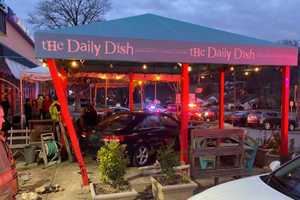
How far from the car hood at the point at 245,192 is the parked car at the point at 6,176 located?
2076mm

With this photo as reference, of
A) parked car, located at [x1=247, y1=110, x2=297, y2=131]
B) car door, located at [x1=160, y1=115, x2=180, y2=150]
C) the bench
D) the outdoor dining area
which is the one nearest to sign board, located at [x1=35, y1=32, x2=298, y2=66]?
the outdoor dining area

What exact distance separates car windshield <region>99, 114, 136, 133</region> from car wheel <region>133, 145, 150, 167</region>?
70 centimetres

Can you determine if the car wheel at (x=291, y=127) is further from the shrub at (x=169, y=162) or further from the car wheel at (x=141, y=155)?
the shrub at (x=169, y=162)

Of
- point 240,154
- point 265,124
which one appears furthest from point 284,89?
point 265,124

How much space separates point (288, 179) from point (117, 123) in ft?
22.6

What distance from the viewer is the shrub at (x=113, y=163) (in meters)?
6.56

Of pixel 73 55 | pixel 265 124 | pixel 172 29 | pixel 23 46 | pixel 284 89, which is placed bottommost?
pixel 265 124

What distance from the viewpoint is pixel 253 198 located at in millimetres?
3967

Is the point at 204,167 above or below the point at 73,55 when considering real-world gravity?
below

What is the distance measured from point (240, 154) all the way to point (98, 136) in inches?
167

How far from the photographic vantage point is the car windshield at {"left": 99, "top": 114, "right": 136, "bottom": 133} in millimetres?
10523

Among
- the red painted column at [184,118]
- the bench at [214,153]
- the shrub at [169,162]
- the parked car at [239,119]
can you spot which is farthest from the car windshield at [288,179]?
the parked car at [239,119]

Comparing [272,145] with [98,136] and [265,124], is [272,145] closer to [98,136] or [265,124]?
[98,136]

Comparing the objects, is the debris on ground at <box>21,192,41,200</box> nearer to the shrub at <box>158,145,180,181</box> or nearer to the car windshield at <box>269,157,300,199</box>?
the shrub at <box>158,145,180,181</box>
